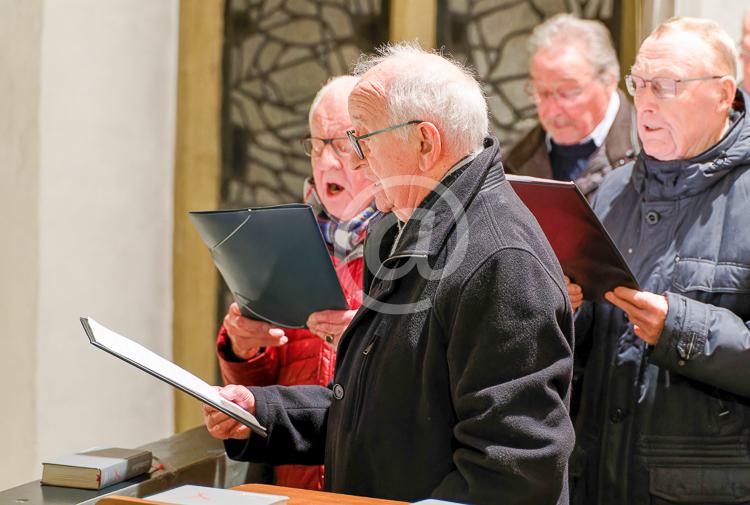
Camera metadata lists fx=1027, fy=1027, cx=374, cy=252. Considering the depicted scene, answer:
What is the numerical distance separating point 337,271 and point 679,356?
0.90 meters

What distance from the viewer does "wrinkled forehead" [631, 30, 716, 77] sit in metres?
2.60

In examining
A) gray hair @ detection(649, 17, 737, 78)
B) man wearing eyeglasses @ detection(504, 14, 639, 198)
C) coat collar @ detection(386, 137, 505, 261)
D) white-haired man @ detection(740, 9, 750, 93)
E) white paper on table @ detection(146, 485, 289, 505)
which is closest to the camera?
white paper on table @ detection(146, 485, 289, 505)

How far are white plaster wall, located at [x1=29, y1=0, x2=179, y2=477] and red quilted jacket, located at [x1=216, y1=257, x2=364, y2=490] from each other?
158 cm

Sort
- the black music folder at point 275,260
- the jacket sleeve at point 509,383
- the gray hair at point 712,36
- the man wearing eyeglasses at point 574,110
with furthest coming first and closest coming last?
1. the man wearing eyeglasses at point 574,110
2. the gray hair at point 712,36
3. the black music folder at point 275,260
4. the jacket sleeve at point 509,383

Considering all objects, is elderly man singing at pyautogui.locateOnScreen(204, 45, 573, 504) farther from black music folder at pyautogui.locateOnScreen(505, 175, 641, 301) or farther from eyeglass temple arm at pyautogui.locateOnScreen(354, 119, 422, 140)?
black music folder at pyautogui.locateOnScreen(505, 175, 641, 301)

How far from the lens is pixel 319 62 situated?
4.90 metres

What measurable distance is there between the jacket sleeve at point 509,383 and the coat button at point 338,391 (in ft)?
0.98

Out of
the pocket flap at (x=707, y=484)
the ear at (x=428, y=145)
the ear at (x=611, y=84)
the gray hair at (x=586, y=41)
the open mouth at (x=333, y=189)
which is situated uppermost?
the gray hair at (x=586, y=41)

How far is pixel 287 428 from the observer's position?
2164mm

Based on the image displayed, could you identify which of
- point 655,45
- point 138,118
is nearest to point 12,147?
point 138,118

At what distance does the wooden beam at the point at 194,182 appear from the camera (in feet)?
16.3

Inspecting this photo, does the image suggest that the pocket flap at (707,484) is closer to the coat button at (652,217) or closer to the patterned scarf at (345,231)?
the coat button at (652,217)

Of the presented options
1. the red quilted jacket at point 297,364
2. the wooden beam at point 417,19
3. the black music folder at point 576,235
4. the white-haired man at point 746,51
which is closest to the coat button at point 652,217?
the black music folder at point 576,235

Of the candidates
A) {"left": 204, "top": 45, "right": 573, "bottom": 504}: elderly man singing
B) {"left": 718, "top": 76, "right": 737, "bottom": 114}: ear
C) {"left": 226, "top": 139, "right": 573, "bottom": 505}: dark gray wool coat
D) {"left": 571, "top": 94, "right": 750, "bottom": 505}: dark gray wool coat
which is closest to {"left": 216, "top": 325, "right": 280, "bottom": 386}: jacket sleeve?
{"left": 204, "top": 45, "right": 573, "bottom": 504}: elderly man singing
